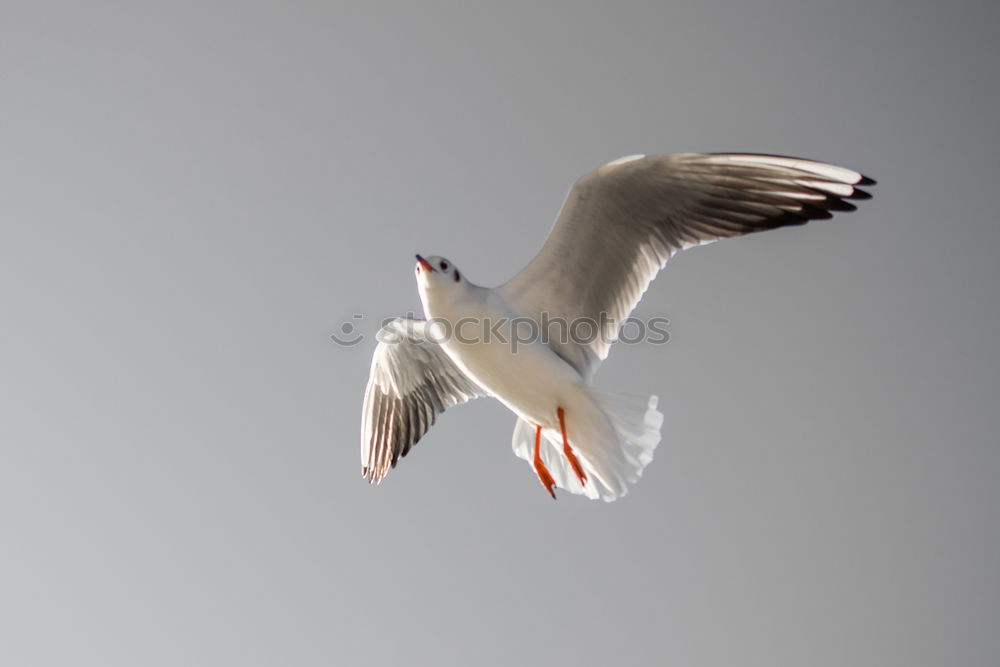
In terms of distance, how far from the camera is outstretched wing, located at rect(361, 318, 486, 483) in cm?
345

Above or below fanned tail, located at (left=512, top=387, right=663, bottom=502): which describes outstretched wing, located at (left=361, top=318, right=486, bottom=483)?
above

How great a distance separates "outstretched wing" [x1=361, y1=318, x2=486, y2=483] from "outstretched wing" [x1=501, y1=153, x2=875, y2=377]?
0.64 m

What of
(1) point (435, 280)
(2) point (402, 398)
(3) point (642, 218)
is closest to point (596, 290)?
(3) point (642, 218)

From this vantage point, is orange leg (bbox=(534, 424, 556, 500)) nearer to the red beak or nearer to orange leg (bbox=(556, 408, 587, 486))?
orange leg (bbox=(556, 408, 587, 486))

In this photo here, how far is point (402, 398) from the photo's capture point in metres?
3.54

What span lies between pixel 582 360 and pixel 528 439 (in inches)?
12.9

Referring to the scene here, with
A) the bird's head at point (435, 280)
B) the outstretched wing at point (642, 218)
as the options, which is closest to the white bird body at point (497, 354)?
the bird's head at point (435, 280)

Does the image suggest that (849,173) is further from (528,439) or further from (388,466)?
(388,466)

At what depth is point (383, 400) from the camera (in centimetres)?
355

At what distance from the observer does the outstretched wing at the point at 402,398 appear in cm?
345

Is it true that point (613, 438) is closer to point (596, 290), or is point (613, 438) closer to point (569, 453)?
point (569, 453)

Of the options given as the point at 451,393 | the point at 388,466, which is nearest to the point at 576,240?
the point at 451,393

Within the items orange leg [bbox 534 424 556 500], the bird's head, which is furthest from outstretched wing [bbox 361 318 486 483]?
the bird's head

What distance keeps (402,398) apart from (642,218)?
1229 mm
